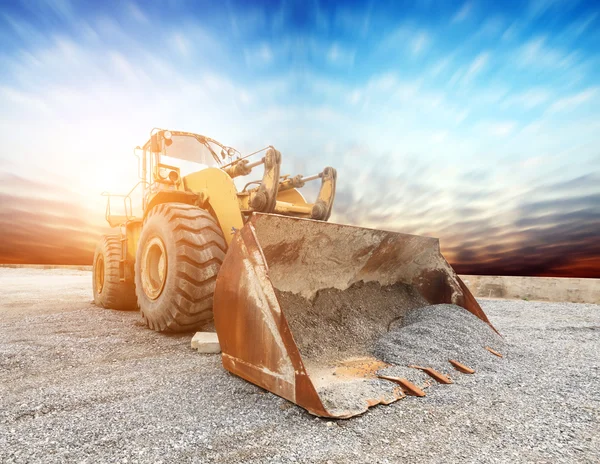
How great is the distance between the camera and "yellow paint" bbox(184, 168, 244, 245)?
11.2 ft

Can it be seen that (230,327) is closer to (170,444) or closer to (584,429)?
(170,444)

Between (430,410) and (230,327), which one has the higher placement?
(230,327)

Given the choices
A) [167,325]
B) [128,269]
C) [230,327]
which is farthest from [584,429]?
[128,269]

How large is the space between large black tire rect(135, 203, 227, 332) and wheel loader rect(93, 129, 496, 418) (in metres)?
0.01

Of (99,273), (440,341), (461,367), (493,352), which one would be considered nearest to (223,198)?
(440,341)

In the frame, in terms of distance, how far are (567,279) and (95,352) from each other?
398 inches

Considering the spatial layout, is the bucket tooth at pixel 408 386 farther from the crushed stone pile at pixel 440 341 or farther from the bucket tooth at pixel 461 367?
the bucket tooth at pixel 461 367

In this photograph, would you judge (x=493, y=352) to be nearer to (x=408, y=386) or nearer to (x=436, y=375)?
(x=436, y=375)

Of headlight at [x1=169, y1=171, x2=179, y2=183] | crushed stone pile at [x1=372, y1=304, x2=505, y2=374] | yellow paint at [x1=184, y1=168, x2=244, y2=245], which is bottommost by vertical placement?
crushed stone pile at [x1=372, y1=304, x2=505, y2=374]

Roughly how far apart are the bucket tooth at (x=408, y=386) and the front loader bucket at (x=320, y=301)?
0.09 ft

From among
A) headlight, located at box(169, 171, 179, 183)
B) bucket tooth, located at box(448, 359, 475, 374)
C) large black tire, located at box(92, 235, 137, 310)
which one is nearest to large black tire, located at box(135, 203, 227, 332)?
headlight, located at box(169, 171, 179, 183)

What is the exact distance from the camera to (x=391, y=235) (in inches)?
134

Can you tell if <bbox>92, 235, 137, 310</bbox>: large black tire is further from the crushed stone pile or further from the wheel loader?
the crushed stone pile

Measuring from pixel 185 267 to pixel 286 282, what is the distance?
908mm
